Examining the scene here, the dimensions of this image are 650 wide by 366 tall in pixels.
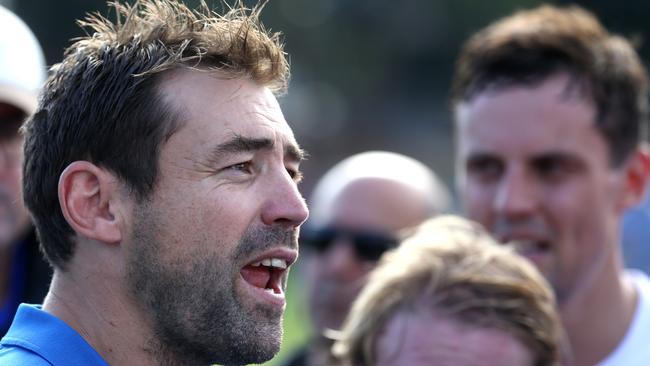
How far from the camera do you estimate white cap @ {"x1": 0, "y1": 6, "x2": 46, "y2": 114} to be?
15.5 feet

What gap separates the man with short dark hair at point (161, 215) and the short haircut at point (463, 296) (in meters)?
0.71

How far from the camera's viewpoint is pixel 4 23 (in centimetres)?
521

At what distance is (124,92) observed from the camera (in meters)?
2.79

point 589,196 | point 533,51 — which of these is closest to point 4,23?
point 533,51

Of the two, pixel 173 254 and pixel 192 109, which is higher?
pixel 192 109

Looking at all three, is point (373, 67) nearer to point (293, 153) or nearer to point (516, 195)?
point (516, 195)

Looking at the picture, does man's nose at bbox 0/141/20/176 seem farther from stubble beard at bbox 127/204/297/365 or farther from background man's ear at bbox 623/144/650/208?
background man's ear at bbox 623/144/650/208

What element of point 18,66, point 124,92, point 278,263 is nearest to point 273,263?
point 278,263

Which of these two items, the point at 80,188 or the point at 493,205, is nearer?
the point at 80,188

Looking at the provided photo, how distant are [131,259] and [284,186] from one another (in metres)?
0.44

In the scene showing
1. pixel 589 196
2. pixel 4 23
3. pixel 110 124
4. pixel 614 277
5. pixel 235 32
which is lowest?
pixel 614 277

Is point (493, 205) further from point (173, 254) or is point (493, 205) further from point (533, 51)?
point (173, 254)

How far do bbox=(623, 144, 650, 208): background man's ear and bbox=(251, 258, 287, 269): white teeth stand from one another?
Result: 2.16m

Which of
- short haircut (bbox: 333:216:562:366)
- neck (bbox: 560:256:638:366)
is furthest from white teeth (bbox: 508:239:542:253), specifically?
short haircut (bbox: 333:216:562:366)
